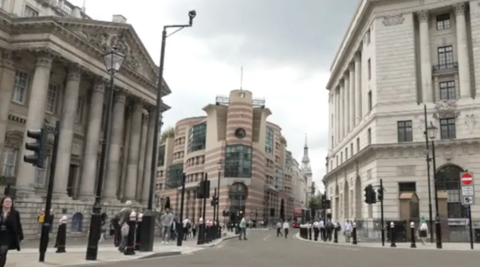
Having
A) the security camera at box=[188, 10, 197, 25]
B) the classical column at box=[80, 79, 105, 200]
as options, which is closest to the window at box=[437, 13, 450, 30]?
the classical column at box=[80, 79, 105, 200]

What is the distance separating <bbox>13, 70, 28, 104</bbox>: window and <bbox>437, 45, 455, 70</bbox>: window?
3559 centimetres

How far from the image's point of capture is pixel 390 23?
43.5 meters

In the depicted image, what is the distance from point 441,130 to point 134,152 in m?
27.4

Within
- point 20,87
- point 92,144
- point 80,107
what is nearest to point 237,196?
point 80,107

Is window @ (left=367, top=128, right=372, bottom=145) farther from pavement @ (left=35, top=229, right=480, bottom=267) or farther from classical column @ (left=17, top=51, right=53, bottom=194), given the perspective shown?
classical column @ (left=17, top=51, right=53, bottom=194)

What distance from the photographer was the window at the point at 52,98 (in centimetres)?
3194

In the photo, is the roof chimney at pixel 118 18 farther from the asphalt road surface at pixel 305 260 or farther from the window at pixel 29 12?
the asphalt road surface at pixel 305 260

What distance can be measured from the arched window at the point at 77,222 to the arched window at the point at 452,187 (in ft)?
98.0

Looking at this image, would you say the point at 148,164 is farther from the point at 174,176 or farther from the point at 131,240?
the point at 174,176

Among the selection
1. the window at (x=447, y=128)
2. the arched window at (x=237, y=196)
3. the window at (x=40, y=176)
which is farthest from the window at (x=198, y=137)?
the window at (x=40, y=176)

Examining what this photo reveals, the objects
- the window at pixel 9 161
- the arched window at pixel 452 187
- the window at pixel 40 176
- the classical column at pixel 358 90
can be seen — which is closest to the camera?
the window at pixel 9 161

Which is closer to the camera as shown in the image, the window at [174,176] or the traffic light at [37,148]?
the traffic light at [37,148]

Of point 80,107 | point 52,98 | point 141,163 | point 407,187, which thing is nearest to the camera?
point 52,98

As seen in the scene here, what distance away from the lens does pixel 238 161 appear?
288ft
